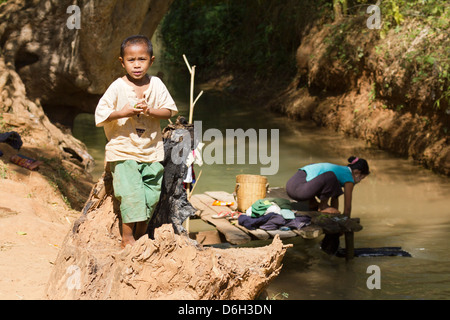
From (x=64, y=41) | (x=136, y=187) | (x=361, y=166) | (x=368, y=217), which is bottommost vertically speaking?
(x=368, y=217)

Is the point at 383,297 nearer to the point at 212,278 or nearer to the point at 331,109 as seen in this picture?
the point at 212,278

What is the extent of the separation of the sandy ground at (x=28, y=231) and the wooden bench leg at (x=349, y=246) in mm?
2871

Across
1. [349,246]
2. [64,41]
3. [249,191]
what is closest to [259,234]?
[249,191]

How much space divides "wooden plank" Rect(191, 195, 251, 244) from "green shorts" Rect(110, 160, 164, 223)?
1.97 meters

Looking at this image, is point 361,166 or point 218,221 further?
point 361,166

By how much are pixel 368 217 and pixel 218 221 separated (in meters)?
2.69

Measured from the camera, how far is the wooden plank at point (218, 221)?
5.88 metres

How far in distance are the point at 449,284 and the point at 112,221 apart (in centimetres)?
345

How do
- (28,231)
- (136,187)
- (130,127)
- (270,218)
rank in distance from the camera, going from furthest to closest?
(270,218) → (28,231) → (130,127) → (136,187)

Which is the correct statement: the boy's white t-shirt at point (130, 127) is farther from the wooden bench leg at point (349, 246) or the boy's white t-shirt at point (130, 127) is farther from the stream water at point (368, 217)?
the wooden bench leg at point (349, 246)

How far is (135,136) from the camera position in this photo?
4.01 m

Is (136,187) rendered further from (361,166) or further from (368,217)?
(368,217)

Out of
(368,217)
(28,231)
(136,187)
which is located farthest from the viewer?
(368,217)

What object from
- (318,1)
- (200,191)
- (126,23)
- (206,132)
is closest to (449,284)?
(200,191)
